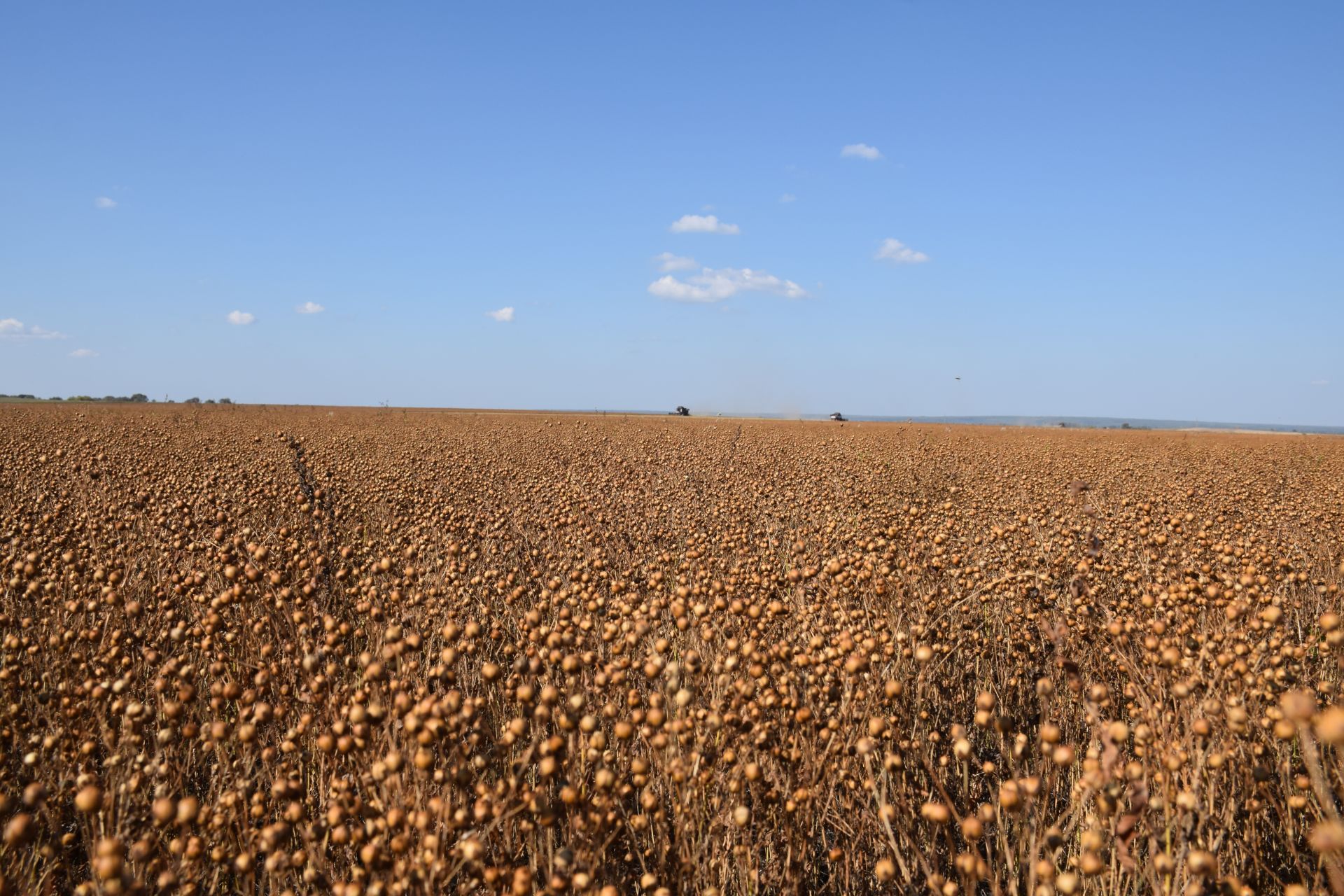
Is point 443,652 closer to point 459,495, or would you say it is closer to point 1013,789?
point 1013,789

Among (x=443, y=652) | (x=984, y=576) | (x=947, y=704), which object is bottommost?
(x=947, y=704)

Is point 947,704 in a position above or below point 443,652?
below

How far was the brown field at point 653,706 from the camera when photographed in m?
1.75

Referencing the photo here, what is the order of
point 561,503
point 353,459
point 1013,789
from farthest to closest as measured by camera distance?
point 353,459
point 561,503
point 1013,789

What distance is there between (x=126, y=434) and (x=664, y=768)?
15.5m

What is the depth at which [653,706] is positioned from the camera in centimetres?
192

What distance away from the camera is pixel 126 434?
520 inches

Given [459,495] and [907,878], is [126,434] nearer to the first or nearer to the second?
[459,495]

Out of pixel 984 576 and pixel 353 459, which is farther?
pixel 353 459

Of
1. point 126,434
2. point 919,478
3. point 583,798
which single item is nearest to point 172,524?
point 583,798

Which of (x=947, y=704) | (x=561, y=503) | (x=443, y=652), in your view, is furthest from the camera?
(x=561, y=503)

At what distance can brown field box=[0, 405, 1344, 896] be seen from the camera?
1.75m

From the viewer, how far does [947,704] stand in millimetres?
3584

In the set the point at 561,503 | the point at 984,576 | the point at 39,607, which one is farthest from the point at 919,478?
the point at 39,607
